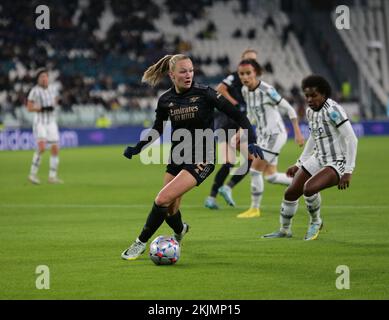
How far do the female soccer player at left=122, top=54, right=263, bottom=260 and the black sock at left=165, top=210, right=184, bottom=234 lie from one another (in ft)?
0.73

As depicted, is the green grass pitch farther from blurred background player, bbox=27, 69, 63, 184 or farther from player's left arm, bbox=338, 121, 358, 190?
blurred background player, bbox=27, 69, 63, 184

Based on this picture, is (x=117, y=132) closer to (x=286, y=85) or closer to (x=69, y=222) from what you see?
(x=286, y=85)

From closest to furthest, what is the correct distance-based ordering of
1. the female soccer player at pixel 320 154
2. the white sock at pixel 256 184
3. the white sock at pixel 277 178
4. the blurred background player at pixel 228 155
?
the female soccer player at pixel 320 154 < the white sock at pixel 256 184 < the white sock at pixel 277 178 < the blurred background player at pixel 228 155

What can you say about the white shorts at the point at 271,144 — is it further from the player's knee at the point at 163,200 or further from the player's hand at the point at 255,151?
the player's knee at the point at 163,200

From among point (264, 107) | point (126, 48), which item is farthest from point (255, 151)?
point (126, 48)

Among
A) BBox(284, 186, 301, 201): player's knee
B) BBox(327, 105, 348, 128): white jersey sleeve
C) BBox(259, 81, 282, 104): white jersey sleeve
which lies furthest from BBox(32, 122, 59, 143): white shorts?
BBox(327, 105, 348, 128): white jersey sleeve

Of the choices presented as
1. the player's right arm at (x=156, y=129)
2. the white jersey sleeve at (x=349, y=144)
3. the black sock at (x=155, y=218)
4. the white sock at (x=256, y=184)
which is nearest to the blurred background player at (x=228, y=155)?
the white sock at (x=256, y=184)

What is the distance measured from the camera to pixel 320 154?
34.6ft

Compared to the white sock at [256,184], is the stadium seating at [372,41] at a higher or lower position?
higher

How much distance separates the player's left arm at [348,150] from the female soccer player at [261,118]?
279 centimetres

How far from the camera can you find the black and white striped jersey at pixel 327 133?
1030cm

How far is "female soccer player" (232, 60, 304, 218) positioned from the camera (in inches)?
519

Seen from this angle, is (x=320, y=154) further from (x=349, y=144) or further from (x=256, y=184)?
(x=256, y=184)
